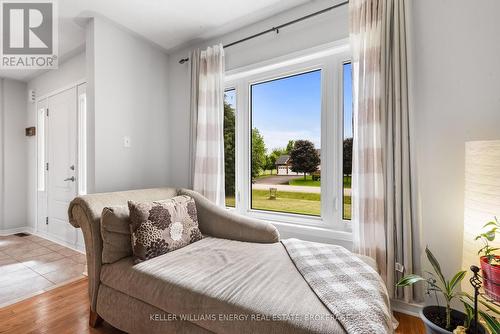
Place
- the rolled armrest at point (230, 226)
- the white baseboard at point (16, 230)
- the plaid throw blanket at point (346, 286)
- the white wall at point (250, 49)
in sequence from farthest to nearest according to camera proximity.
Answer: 1. the white baseboard at point (16, 230)
2. the white wall at point (250, 49)
3. the rolled armrest at point (230, 226)
4. the plaid throw blanket at point (346, 286)

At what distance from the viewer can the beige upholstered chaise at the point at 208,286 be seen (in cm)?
106

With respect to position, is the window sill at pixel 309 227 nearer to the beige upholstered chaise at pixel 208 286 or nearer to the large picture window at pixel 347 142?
the large picture window at pixel 347 142

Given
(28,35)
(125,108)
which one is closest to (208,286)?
(125,108)

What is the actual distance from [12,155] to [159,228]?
3.86m

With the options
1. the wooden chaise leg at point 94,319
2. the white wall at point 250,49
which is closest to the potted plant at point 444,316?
the white wall at point 250,49

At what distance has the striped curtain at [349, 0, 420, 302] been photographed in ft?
5.33

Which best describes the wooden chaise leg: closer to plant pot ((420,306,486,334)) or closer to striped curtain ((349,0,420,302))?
striped curtain ((349,0,420,302))

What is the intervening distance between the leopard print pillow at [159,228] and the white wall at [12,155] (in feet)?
12.0

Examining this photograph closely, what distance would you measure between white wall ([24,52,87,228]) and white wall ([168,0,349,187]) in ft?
3.69

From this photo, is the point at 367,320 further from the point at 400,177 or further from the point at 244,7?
the point at 244,7

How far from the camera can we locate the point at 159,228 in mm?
1666

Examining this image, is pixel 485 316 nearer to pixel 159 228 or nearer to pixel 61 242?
pixel 159 228

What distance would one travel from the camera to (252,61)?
8.02ft

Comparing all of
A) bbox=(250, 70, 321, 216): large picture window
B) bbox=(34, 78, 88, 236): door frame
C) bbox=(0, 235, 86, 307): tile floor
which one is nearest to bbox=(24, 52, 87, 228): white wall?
bbox=(34, 78, 88, 236): door frame
